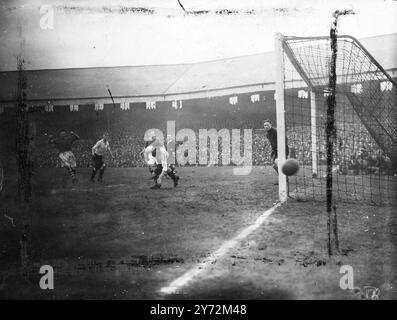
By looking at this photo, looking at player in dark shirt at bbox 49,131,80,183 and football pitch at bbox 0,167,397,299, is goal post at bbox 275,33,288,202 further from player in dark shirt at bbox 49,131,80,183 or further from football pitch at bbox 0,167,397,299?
player in dark shirt at bbox 49,131,80,183

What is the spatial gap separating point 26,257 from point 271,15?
206 inches

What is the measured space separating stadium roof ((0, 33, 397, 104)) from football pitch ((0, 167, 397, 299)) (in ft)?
29.5

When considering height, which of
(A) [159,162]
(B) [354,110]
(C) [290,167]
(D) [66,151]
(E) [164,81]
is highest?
Result: (E) [164,81]

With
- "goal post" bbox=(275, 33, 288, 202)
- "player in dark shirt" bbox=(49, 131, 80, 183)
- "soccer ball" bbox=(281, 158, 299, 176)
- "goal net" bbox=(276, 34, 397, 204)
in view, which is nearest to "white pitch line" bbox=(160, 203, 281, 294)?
"soccer ball" bbox=(281, 158, 299, 176)

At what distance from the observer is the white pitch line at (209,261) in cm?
384

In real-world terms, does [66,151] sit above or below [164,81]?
below

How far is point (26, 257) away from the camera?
15.3 ft

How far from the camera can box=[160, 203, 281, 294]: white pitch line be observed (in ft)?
12.6

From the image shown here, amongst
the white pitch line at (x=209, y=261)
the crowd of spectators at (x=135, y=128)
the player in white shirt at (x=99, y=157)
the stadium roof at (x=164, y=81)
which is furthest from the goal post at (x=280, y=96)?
the stadium roof at (x=164, y=81)

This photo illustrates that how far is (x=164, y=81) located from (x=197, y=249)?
12904 millimetres

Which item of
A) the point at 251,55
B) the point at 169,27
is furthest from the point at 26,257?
the point at 251,55

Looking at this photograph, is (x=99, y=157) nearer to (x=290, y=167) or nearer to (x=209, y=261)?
(x=290, y=167)

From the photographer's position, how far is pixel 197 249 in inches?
181

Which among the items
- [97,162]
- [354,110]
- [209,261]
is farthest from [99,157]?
[354,110]
